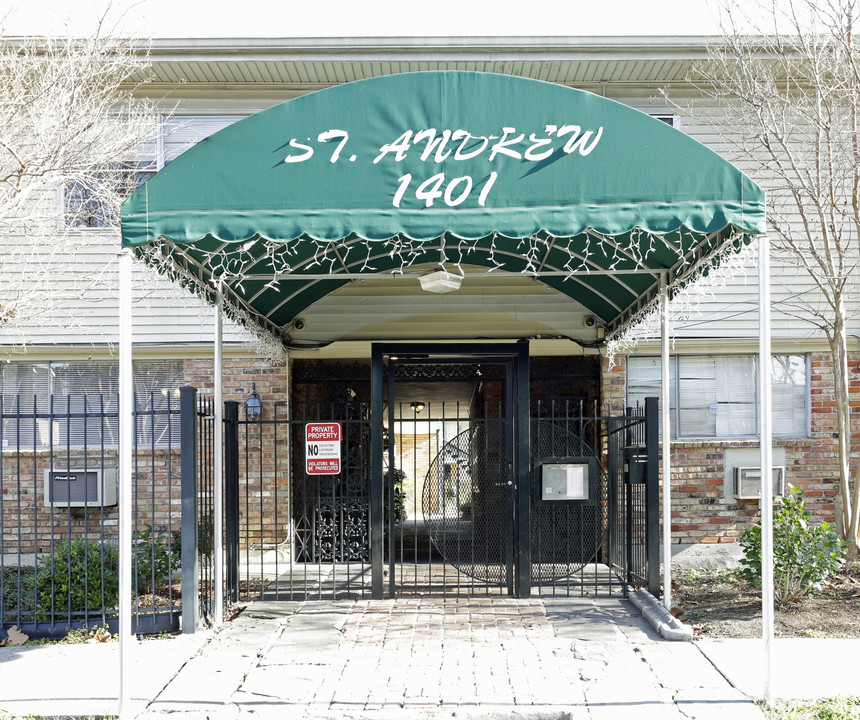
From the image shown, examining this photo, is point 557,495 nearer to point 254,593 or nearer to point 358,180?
point 254,593

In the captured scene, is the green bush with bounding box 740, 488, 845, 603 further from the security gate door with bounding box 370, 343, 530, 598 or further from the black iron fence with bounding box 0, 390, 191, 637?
the black iron fence with bounding box 0, 390, 191, 637

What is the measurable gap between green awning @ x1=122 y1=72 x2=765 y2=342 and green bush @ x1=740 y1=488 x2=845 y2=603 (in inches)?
131

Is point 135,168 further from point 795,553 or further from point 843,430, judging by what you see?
point 843,430

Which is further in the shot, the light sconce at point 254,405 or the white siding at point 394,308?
the light sconce at point 254,405

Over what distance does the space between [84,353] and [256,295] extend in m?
3.85

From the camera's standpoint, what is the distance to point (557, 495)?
7.96 meters

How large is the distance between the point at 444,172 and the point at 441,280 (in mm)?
1283

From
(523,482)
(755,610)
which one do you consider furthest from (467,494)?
(755,610)

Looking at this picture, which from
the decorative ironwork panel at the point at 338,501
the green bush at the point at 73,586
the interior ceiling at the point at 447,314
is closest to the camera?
the green bush at the point at 73,586

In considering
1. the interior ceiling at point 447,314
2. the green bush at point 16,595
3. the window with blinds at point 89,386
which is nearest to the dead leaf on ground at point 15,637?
the green bush at point 16,595

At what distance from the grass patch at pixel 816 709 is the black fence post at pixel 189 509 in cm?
435

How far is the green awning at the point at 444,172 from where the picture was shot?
207 inches

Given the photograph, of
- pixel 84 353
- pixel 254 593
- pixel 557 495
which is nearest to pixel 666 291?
pixel 557 495

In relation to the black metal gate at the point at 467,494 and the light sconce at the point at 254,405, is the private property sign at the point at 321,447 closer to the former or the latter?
the black metal gate at the point at 467,494
